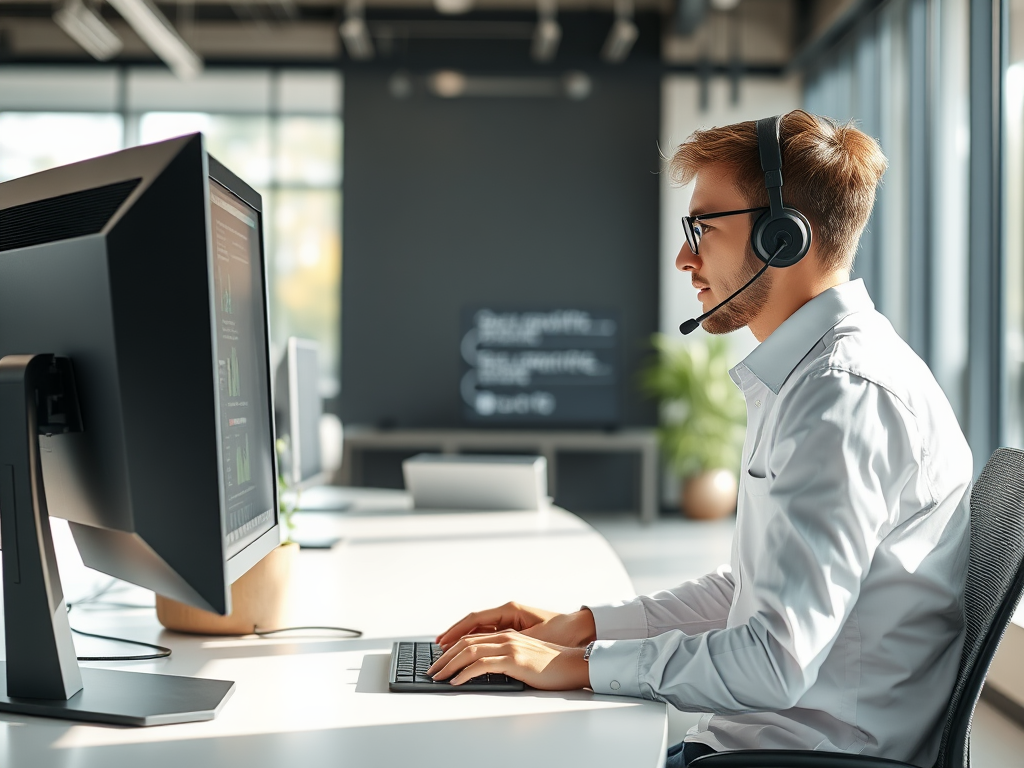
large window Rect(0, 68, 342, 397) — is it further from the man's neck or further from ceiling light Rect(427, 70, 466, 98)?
the man's neck

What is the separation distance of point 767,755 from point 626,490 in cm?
549

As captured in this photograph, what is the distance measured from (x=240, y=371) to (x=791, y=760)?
2.43 ft

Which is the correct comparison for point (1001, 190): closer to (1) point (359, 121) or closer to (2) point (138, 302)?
(2) point (138, 302)

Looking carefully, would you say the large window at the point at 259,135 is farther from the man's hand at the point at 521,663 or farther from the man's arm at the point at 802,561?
the man's arm at the point at 802,561

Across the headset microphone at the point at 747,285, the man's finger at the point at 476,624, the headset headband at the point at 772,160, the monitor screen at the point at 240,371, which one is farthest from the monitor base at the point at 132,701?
the headset headband at the point at 772,160

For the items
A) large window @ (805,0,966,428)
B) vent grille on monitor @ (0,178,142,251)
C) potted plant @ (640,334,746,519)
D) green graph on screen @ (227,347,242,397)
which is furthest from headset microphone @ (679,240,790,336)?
potted plant @ (640,334,746,519)

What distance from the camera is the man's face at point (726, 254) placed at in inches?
48.1

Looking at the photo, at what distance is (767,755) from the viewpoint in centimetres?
96

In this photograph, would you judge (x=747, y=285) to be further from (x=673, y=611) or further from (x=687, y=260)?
→ (x=673, y=611)

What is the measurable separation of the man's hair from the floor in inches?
67.1

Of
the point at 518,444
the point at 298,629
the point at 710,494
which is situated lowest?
the point at 710,494

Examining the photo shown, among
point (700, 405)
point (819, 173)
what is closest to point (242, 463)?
point (819, 173)

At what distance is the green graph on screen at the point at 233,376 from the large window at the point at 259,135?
5.49 m

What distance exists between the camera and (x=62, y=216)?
37.2 inches
